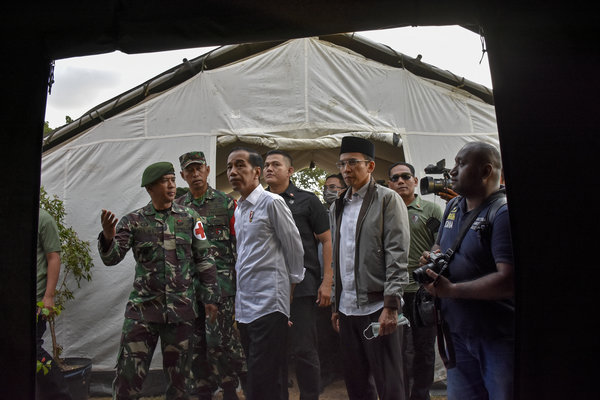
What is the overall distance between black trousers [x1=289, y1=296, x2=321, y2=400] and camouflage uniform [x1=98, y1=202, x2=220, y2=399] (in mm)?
886

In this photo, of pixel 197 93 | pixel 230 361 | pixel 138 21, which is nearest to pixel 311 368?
pixel 230 361

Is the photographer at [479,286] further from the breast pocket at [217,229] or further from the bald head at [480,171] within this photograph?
the breast pocket at [217,229]

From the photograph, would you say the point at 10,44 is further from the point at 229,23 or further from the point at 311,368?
the point at 311,368

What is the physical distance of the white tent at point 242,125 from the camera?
579 cm

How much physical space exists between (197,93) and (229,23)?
4764 mm

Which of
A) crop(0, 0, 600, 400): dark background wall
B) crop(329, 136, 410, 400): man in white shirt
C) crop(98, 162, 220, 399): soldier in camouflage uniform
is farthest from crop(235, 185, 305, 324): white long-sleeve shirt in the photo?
crop(0, 0, 600, 400): dark background wall

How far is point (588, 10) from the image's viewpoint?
1320mm

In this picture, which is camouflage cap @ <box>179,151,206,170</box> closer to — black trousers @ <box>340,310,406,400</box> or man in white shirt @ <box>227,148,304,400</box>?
man in white shirt @ <box>227,148,304,400</box>

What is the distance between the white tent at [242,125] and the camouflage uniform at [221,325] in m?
1.30

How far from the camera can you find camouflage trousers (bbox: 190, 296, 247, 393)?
13.5ft

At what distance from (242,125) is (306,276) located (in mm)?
2488

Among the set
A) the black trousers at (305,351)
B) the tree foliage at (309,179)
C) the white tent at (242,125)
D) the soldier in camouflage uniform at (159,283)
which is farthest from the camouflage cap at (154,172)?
the tree foliage at (309,179)

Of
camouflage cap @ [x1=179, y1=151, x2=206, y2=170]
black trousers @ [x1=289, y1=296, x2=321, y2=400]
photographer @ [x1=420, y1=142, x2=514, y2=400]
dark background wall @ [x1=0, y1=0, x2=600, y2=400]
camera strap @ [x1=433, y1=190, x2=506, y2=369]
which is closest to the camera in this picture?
dark background wall @ [x1=0, y1=0, x2=600, y2=400]

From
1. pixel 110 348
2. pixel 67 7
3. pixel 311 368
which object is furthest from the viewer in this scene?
pixel 110 348
